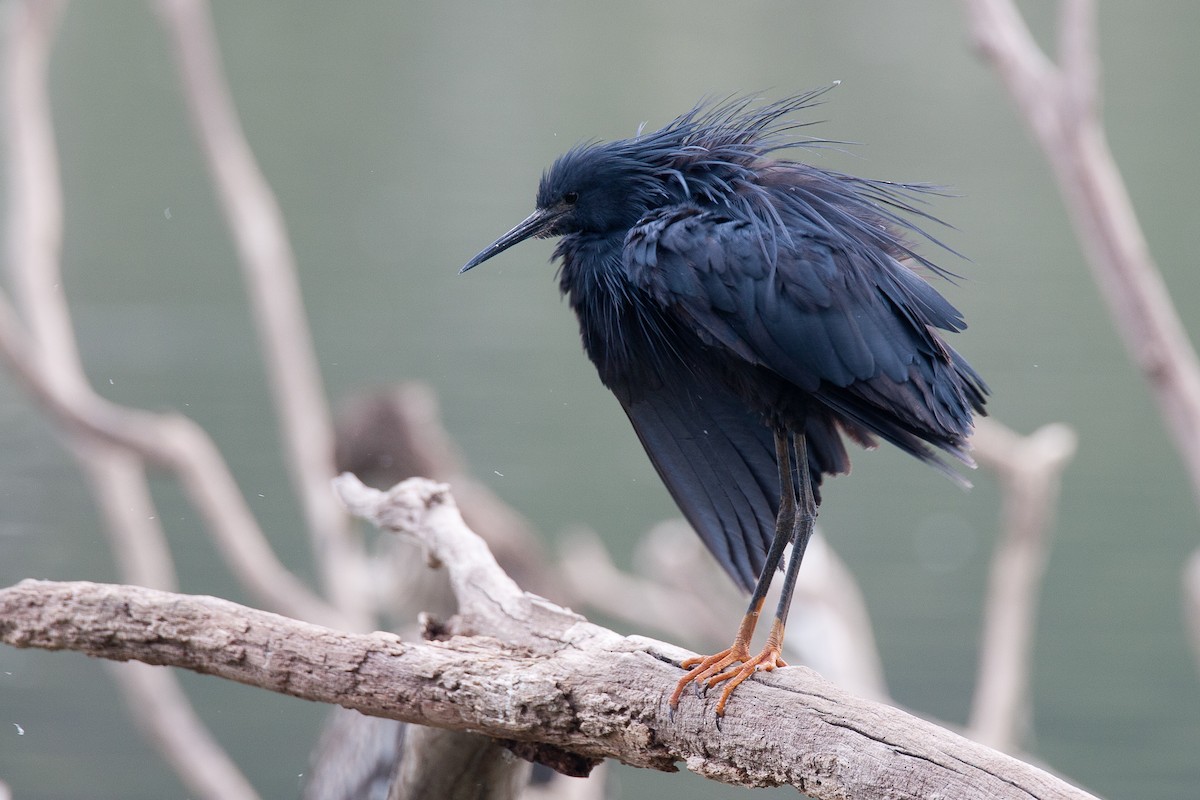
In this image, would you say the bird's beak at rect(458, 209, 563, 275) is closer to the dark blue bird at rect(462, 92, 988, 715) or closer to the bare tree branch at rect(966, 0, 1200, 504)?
the dark blue bird at rect(462, 92, 988, 715)

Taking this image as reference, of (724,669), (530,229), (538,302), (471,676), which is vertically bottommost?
(471,676)

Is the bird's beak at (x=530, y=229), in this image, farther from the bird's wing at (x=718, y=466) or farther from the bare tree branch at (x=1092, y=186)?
the bare tree branch at (x=1092, y=186)

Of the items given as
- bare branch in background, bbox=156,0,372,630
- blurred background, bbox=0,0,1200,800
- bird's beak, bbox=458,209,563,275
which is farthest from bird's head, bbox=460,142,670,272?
bare branch in background, bbox=156,0,372,630

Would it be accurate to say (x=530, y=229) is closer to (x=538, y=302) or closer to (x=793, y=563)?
(x=793, y=563)

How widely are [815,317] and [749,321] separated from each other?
0.14 meters

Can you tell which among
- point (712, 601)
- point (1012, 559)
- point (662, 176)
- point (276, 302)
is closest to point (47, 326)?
point (276, 302)

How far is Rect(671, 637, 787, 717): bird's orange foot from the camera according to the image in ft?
9.05

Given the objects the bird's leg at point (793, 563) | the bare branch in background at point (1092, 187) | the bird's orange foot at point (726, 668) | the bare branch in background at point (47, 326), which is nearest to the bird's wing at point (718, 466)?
the bird's leg at point (793, 563)

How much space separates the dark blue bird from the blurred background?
0.77 metres

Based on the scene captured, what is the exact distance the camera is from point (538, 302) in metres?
17.6

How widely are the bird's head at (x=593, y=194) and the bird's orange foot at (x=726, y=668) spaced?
0.99 metres

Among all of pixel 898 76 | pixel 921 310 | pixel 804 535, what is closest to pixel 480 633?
pixel 804 535

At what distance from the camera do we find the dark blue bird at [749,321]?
2990 mm

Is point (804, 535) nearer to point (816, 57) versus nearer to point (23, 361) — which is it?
point (23, 361)
